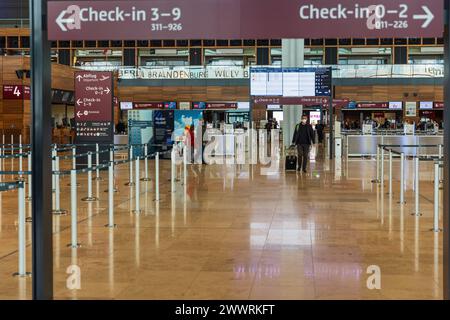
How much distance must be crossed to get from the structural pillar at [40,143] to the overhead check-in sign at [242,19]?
0.17 m

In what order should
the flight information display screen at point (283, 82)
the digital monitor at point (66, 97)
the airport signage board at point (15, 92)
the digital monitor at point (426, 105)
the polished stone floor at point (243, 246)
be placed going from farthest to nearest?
the digital monitor at point (426, 105) < the digital monitor at point (66, 97) < the airport signage board at point (15, 92) < the flight information display screen at point (283, 82) < the polished stone floor at point (243, 246)

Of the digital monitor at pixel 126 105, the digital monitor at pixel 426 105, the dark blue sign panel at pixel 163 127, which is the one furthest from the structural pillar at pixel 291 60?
the digital monitor at pixel 126 105

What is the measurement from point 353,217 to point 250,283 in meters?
5.23

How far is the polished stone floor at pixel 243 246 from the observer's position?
6.92m

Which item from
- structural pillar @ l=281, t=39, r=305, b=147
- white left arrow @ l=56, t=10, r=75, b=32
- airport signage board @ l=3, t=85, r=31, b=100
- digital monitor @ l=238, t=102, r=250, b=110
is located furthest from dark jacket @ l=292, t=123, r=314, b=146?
digital monitor @ l=238, t=102, r=250, b=110

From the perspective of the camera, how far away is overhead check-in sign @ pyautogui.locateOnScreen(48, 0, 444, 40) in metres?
4.88

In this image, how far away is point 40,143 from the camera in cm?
492

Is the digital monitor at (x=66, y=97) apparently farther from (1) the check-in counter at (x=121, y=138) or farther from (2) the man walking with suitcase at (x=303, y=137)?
(2) the man walking with suitcase at (x=303, y=137)

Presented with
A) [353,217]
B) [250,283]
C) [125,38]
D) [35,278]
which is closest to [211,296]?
[250,283]

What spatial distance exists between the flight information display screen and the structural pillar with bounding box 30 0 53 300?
2279cm

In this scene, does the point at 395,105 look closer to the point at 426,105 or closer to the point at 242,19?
the point at 426,105

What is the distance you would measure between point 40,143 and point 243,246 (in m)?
4.78

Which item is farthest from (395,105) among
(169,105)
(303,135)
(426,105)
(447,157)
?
(447,157)

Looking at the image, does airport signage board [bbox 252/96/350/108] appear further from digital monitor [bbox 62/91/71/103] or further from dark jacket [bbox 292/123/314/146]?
digital monitor [bbox 62/91/71/103]
